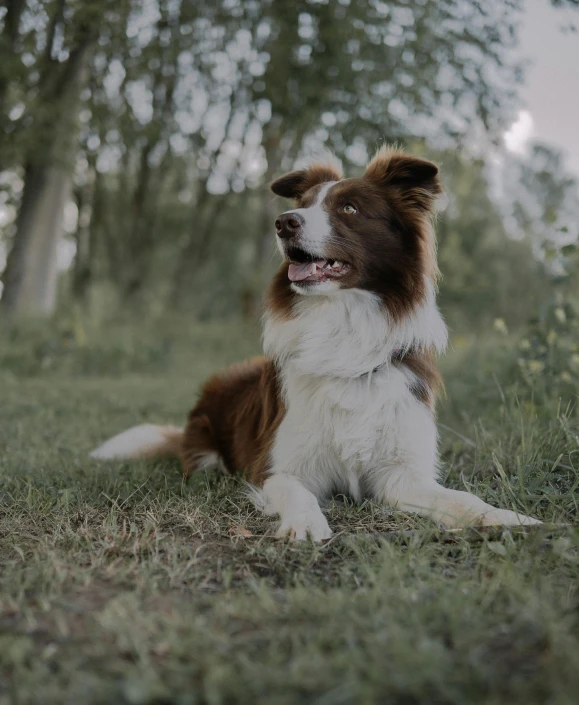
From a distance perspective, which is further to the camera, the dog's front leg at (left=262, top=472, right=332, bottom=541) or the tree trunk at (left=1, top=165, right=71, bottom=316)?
the tree trunk at (left=1, top=165, right=71, bottom=316)

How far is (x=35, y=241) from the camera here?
11.3 m

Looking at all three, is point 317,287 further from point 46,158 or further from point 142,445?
point 46,158

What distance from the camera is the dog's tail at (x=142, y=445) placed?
480cm

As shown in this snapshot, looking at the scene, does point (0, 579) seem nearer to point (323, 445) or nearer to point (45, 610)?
point (45, 610)

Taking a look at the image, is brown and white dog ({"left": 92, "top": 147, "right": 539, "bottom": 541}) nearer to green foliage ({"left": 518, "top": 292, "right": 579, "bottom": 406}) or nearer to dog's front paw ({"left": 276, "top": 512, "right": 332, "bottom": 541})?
dog's front paw ({"left": 276, "top": 512, "right": 332, "bottom": 541})

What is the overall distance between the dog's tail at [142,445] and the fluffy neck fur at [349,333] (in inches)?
58.5

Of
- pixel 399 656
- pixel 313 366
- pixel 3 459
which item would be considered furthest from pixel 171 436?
pixel 399 656

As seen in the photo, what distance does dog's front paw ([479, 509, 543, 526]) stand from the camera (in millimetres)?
2957

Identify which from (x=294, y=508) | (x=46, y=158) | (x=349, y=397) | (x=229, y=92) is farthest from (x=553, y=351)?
(x=229, y=92)

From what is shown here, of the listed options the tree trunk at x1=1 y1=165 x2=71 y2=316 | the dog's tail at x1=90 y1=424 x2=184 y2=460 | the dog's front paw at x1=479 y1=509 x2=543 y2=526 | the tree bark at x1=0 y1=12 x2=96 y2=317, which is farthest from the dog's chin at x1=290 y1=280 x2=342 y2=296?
the tree trunk at x1=1 y1=165 x2=71 y2=316

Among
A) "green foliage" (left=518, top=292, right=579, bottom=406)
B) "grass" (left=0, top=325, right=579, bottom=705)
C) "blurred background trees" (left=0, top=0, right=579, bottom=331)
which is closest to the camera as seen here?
"grass" (left=0, top=325, right=579, bottom=705)

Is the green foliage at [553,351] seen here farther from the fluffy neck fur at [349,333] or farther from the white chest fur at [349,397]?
the white chest fur at [349,397]

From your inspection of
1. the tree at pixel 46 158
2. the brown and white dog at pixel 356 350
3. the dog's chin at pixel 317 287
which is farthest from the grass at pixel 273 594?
the tree at pixel 46 158

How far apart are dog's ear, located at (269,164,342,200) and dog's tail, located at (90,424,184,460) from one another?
1.83 meters
